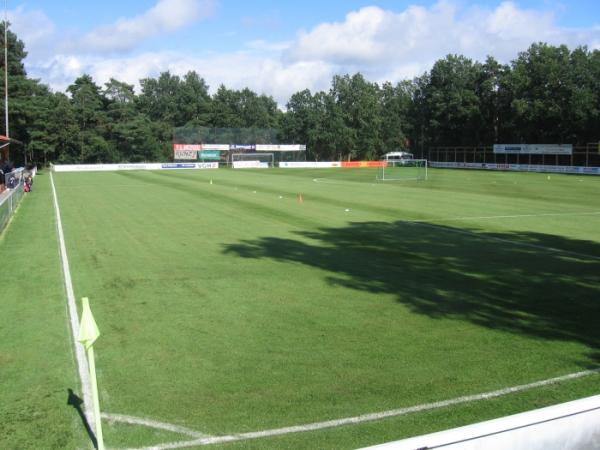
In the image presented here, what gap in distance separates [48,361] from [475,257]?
34.5 ft

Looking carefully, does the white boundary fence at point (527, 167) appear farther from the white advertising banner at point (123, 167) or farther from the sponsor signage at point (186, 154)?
the sponsor signage at point (186, 154)

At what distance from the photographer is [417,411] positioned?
5.88m

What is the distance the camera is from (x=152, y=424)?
18.5 ft

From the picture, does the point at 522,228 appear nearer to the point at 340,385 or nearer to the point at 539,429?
the point at 340,385

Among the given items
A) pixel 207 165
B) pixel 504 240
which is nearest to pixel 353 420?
pixel 504 240

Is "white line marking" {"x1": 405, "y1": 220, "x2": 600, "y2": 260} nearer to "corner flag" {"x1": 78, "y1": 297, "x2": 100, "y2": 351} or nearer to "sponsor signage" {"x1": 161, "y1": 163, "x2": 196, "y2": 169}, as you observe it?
"corner flag" {"x1": 78, "y1": 297, "x2": 100, "y2": 351}

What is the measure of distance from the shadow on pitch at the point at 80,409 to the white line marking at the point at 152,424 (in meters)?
0.20

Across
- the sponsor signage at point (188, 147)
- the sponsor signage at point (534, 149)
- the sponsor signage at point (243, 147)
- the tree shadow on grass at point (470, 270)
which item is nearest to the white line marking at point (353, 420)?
the tree shadow on grass at point (470, 270)

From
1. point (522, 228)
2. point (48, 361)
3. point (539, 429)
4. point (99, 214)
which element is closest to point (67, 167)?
point (99, 214)

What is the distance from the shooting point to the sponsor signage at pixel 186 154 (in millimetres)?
81812

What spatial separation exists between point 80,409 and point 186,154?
78363mm

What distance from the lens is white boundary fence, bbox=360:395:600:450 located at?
3662mm

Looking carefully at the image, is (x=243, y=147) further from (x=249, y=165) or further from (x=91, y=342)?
(x=91, y=342)

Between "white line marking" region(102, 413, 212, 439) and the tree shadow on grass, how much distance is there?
5.13m
